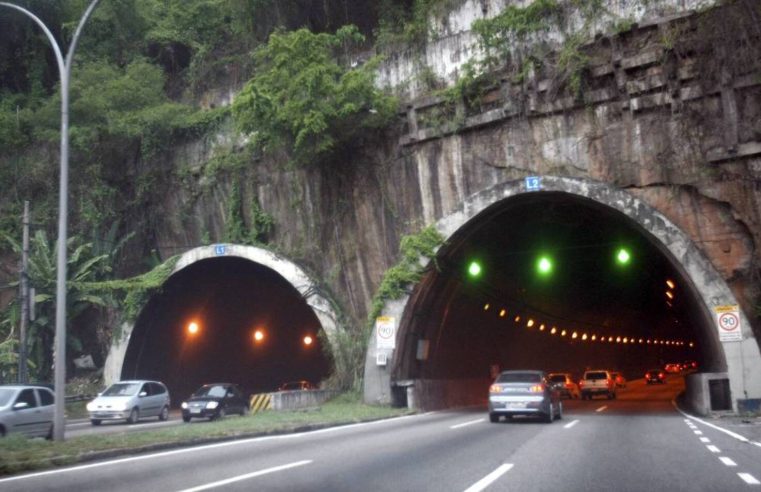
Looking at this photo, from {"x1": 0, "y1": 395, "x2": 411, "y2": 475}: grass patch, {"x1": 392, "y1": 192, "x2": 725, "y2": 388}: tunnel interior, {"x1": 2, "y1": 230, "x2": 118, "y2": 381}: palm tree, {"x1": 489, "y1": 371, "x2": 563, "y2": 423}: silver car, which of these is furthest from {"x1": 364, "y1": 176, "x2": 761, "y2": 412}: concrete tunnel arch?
{"x1": 2, "y1": 230, "x2": 118, "y2": 381}: palm tree

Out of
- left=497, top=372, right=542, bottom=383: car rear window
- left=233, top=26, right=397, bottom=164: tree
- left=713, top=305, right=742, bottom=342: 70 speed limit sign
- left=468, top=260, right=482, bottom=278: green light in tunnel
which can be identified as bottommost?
left=497, top=372, right=542, bottom=383: car rear window

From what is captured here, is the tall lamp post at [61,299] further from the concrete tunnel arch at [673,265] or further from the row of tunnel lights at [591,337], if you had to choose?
the row of tunnel lights at [591,337]

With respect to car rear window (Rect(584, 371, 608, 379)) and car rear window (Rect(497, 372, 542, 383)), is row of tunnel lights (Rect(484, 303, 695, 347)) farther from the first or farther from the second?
car rear window (Rect(497, 372, 542, 383))

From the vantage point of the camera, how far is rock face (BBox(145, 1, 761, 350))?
75.9 feet

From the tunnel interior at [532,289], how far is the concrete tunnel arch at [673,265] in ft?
1.07

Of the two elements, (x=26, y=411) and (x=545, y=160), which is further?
(x=545, y=160)

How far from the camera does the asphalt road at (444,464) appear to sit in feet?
33.9

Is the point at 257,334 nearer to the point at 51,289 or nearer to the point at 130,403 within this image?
the point at 51,289

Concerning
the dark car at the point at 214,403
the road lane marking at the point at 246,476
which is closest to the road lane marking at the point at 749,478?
the road lane marking at the point at 246,476

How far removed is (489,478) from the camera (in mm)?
10805

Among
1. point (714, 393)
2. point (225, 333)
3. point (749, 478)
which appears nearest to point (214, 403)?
point (225, 333)

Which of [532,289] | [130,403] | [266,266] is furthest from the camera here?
[532,289]

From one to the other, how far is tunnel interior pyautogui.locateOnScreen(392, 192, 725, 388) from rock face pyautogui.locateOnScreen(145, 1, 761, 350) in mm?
1400

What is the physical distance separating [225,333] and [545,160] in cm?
2130
